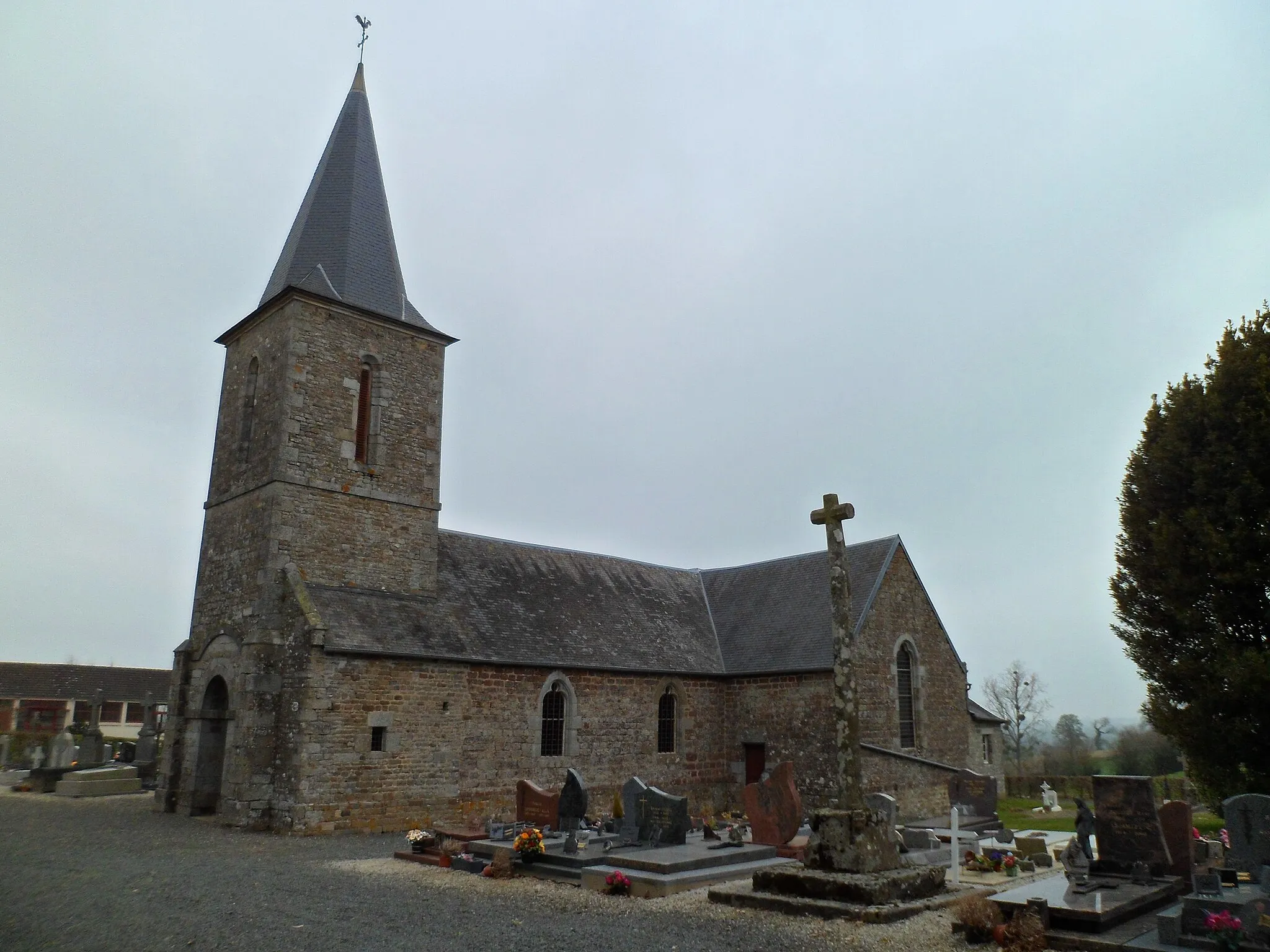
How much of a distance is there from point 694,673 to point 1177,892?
13623mm

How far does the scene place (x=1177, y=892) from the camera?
10.1 m

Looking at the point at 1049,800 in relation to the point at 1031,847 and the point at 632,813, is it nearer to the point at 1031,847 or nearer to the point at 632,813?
the point at 1031,847

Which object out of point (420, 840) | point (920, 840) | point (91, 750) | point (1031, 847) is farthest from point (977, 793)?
point (91, 750)

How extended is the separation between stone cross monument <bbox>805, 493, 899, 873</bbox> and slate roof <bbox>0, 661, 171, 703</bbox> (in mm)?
49690

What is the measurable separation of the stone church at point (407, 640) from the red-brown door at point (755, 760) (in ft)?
0.22

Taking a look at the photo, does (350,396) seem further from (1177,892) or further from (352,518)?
(1177,892)

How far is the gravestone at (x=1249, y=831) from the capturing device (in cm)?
1009

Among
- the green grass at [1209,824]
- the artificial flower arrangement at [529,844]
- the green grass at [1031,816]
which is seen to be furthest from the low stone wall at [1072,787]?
the artificial flower arrangement at [529,844]

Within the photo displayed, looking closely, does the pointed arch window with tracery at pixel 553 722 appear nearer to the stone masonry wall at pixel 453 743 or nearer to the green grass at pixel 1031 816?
the stone masonry wall at pixel 453 743

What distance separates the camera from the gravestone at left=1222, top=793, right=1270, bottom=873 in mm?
10094

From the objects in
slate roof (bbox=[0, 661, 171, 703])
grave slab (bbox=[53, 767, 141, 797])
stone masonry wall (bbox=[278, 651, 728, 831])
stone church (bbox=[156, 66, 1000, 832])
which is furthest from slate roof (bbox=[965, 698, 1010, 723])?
slate roof (bbox=[0, 661, 171, 703])

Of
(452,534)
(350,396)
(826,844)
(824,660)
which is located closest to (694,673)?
(824,660)

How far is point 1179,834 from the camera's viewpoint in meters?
10.8

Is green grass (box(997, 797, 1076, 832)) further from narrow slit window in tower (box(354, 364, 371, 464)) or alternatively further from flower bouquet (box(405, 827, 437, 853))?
narrow slit window in tower (box(354, 364, 371, 464))
